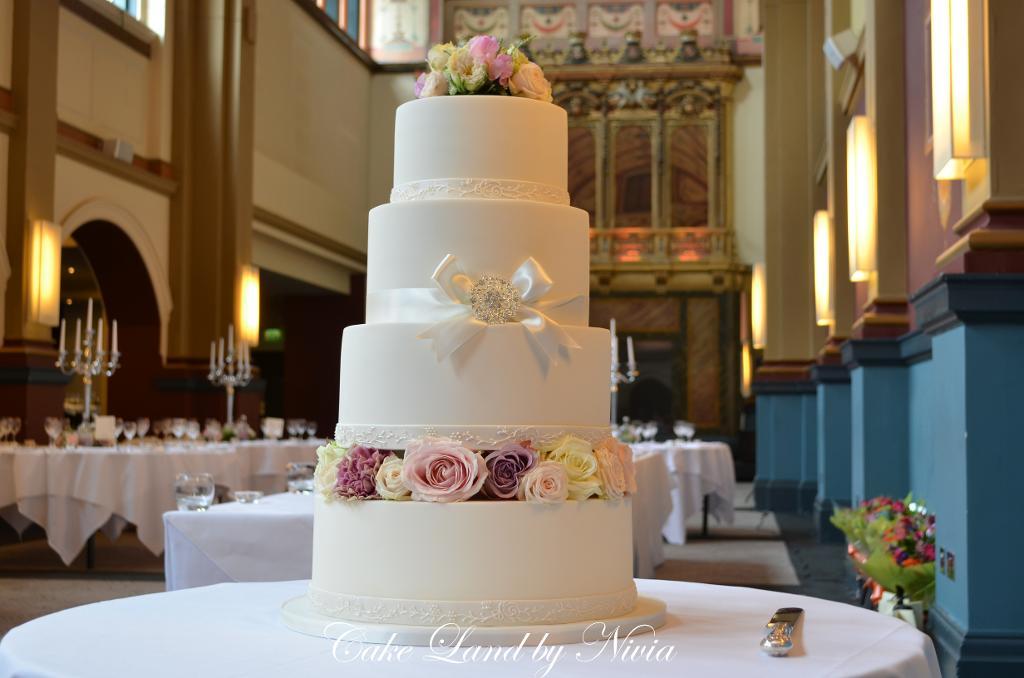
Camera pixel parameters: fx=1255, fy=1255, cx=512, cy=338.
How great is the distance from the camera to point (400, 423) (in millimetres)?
2867

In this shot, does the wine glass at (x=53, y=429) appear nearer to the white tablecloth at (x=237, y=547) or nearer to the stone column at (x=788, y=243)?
the white tablecloth at (x=237, y=547)

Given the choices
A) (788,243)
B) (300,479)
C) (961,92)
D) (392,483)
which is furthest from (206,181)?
(392,483)

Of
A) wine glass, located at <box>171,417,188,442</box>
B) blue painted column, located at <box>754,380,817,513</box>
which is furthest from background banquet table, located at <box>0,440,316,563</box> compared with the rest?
blue painted column, located at <box>754,380,817,513</box>

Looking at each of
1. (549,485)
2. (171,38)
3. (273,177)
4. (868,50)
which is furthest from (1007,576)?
(273,177)

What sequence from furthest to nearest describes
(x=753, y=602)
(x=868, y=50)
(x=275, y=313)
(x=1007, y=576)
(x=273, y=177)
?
(x=275, y=313) < (x=273, y=177) < (x=868, y=50) < (x=1007, y=576) < (x=753, y=602)

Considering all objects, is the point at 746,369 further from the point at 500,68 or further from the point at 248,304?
the point at 500,68

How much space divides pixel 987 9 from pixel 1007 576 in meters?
2.19

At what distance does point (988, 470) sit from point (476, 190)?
2759 mm

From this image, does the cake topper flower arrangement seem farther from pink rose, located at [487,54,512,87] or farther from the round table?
the round table

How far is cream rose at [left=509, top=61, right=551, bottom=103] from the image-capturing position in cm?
315

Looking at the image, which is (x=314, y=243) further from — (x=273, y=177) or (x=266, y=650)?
(x=266, y=650)

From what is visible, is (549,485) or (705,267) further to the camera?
(705,267)

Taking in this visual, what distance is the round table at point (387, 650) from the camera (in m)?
2.36

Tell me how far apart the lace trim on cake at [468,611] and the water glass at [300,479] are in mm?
3478
